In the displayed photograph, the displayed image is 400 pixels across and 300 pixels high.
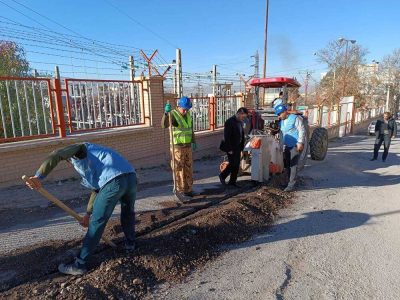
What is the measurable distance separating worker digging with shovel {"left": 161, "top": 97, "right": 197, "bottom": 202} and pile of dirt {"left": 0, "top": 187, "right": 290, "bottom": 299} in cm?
75

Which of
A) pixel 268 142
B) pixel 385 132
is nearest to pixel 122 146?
pixel 268 142

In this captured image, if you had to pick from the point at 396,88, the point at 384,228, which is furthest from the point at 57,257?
the point at 396,88

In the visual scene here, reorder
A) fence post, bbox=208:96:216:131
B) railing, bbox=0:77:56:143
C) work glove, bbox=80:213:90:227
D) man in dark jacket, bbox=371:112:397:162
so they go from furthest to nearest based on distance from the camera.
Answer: man in dark jacket, bbox=371:112:397:162
fence post, bbox=208:96:216:131
railing, bbox=0:77:56:143
work glove, bbox=80:213:90:227

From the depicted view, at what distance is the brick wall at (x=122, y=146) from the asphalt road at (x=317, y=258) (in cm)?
409

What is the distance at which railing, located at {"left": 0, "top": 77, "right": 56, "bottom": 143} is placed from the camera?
6142 mm

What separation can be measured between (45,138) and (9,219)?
7.18ft

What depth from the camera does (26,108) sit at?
633 centimetres

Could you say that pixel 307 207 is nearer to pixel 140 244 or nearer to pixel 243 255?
pixel 243 255

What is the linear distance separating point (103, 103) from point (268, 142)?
414 cm

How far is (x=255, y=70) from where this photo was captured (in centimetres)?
3359

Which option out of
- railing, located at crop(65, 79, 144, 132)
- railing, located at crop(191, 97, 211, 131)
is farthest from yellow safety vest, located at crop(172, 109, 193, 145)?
railing, located at crop(191, 97, 211, 131)

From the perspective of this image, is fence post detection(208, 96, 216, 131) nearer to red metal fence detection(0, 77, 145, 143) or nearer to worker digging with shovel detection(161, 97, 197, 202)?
red metal fence detection(0, 77, 145, 143)

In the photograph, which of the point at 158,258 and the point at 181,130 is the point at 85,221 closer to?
the point at 158,258

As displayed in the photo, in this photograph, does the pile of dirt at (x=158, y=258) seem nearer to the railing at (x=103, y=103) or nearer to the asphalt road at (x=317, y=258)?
the asphalt road at (x=317, y=258)
